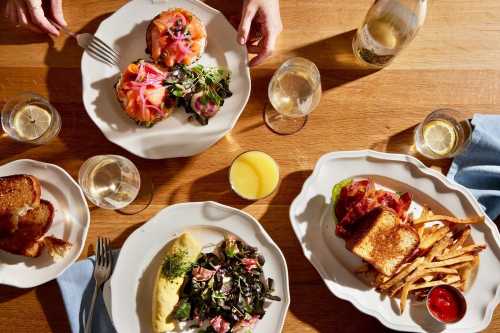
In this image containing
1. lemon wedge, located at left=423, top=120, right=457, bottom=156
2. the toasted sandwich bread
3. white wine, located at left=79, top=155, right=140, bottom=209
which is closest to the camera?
the toasted sandwich bread

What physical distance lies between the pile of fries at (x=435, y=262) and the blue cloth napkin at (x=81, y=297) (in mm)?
1202

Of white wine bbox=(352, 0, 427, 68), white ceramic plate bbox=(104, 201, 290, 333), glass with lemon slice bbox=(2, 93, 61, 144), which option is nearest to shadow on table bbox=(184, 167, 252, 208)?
white ceramic plate bbox=(104, 201, 290, 333)

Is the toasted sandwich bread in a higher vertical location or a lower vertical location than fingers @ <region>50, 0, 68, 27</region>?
lower

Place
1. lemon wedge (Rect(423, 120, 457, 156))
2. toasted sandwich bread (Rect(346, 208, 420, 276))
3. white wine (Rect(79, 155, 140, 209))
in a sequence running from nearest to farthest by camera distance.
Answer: toasted sandwich bread (Rect(346, 208, 420, 276)) → white wine (Rect(79, 155, 140, 209)) → lemon wedge (Rect(423, 120, 457, 156))

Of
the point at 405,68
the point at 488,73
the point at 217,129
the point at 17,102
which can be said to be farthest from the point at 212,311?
the point at 488,73

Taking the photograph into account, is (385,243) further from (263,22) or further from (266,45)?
(263,22)

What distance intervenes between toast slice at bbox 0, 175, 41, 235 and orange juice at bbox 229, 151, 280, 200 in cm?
89

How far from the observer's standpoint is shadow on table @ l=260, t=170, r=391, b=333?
1.95 m

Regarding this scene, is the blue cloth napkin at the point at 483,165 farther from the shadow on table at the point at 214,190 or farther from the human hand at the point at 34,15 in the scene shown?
the human hand at the point at 34,15

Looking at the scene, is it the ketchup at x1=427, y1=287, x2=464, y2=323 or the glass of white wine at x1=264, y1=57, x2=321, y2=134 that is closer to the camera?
the ketchup at x1=427, y1=287, x2=464, y2=323

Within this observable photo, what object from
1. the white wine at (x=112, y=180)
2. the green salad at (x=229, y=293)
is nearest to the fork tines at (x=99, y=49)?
the white wine at (x=112, y=180)

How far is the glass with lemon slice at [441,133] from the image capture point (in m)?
2.01

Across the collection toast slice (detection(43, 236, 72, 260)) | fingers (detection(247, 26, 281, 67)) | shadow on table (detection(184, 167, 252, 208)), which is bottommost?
toast slice (detection(43, 236, 72, 260))

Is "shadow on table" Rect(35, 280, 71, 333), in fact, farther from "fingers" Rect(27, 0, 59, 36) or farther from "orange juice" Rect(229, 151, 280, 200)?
"fingers" Rect(27, 0, 59, 36)
